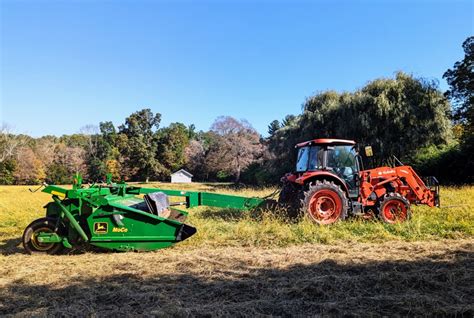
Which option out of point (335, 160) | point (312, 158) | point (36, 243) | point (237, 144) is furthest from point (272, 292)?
point (237, 144)

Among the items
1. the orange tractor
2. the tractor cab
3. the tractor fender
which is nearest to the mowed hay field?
the orange tractor

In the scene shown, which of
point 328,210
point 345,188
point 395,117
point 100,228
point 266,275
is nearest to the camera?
point 266,275

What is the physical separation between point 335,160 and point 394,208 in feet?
5.35

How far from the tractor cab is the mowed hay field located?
151cm

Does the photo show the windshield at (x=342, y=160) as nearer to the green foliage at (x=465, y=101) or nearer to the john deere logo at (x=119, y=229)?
the john deere logo at (x=119, y=229)

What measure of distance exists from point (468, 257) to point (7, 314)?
18.2ft

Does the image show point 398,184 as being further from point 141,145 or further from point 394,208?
point 141,145

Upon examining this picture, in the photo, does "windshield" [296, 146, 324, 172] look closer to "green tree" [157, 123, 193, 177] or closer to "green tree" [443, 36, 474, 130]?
"green tree" [443, 36, 474, 130]

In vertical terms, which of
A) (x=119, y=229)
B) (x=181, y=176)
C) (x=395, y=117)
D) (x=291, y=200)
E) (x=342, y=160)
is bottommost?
(x=119, y=229)

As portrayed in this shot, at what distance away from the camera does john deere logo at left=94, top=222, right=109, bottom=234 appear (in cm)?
596

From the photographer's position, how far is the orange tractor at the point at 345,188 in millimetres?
7992

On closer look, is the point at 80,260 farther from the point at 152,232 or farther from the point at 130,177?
the point at 130,177

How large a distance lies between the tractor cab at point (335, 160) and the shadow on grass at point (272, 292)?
12.0ft

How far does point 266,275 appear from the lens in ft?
15.1
